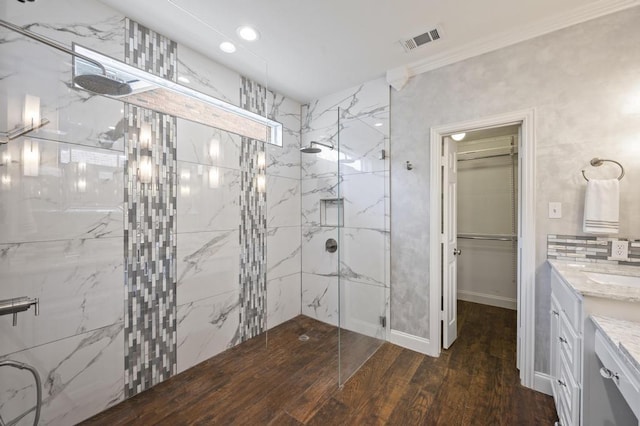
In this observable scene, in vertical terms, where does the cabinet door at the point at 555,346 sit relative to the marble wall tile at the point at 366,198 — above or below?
below

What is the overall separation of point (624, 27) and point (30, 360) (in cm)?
425

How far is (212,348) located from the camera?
2420 mm

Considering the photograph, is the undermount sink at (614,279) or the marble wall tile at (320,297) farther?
the marble wall tile at (320,297)

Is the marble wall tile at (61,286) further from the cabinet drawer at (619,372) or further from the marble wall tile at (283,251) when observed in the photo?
the cabinet drawer at (619,372)

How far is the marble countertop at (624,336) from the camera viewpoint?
803 millimetres

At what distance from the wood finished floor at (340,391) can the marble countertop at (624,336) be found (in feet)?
3.37

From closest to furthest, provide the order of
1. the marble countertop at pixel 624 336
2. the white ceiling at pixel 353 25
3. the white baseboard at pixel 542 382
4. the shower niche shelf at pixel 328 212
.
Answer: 1. the marble countertop at pixel 624 336
2. the white ceiling at pixel 353 25
3. the white baseboard at pixel 542 382
4. the shower niche shelf at pixel 328 212

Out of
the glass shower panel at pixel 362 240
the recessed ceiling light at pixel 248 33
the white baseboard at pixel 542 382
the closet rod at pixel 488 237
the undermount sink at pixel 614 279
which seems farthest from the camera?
the closet rod at pixel 488 237

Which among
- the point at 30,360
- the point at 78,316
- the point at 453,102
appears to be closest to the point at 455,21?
the point at 453,102

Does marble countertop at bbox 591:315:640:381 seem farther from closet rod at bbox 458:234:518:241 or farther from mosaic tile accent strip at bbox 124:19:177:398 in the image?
closet rod at bbox 458:234:518:241

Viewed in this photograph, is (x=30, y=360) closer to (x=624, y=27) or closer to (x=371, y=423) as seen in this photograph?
(x=371, y=423)

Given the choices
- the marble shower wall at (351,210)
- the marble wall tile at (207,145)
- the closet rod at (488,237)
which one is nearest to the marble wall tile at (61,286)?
the marble wall tile at (207,145)

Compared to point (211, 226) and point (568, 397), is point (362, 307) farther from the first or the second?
point (211, 226)

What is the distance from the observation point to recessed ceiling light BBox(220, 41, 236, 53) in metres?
2.20
